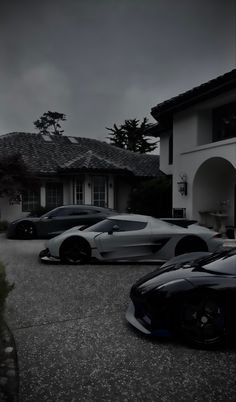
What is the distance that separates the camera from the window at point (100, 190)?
57.4 ft

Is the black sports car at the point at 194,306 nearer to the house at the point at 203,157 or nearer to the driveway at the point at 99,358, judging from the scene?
the driveway at the point at 99,358

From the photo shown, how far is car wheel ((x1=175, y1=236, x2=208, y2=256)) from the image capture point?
722 cm

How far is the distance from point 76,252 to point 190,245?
2.65m

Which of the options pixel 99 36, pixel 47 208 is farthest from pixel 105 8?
pixel 47 208

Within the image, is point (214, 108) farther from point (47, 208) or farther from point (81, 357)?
point (81, 357)

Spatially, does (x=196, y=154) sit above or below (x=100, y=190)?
above

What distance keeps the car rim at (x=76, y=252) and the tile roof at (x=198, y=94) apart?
7.00 m

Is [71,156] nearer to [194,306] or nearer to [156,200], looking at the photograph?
[156,200]

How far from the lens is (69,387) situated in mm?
2688

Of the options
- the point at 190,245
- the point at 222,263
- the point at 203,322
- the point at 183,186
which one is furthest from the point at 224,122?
the point at 203,322

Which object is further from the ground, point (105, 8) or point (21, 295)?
point (105, 8)

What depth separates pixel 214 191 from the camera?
12.9 meters

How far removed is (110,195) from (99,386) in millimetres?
15068

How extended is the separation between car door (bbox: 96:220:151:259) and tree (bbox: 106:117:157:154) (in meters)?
31.2
